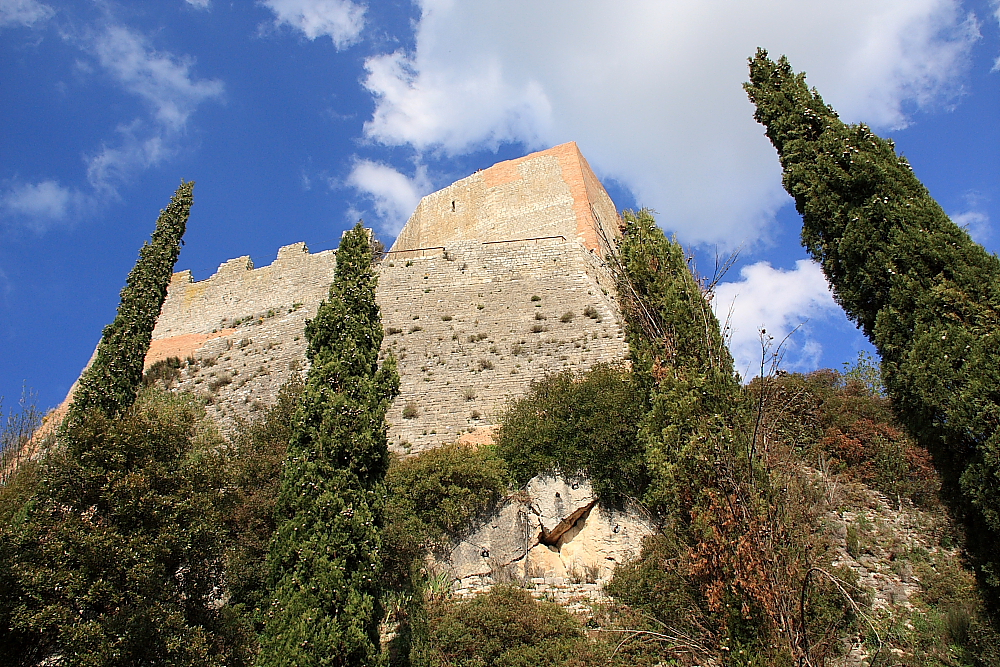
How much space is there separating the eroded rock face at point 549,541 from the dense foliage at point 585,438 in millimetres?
308

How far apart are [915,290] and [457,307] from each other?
49.5ft

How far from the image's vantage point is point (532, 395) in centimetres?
1506

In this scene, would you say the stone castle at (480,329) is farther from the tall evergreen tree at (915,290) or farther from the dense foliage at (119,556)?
the dense foliage at (119,556)

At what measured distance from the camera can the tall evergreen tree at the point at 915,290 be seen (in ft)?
16.8

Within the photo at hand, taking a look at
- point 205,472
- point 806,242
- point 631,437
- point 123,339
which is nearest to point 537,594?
point 631,437

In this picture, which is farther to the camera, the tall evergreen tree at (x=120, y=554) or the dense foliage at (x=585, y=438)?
the dense foliage at (x=585, y=438)

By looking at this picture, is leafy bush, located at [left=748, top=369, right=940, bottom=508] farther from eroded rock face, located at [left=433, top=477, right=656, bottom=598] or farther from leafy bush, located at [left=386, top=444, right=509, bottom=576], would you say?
leafy bush, located at [left=386, top=444, right=509, bottom=576]

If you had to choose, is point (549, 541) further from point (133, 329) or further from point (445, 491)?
point (133, 329)

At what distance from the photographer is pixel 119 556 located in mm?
7141

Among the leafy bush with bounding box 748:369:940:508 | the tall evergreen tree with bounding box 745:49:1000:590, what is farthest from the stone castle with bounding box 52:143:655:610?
the leafy bush with bounding box 748:369:940:508

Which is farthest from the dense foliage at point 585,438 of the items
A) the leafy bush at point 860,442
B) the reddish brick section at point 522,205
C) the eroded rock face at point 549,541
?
the reddish brick section at point 522,205

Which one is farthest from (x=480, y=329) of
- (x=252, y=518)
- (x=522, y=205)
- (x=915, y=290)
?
(x=915, y=290)

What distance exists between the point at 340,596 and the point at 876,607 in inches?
332

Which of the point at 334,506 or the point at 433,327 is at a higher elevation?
the point at 433,327
